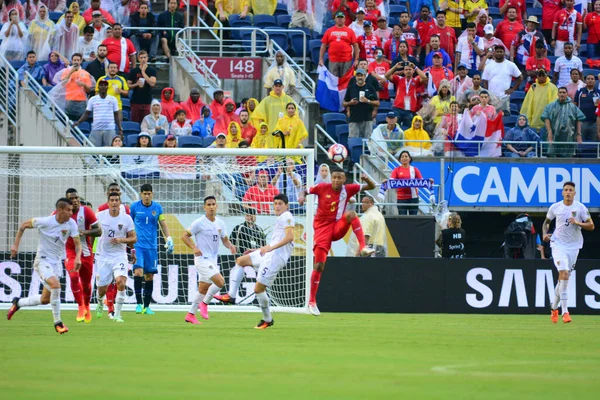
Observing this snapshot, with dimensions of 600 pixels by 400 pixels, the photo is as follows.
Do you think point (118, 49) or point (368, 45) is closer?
point (118, 49)

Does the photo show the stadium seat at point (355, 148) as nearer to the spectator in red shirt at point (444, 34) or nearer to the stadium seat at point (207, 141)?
the stadium seat at point (207, 141)

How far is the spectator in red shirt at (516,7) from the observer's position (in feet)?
95.8

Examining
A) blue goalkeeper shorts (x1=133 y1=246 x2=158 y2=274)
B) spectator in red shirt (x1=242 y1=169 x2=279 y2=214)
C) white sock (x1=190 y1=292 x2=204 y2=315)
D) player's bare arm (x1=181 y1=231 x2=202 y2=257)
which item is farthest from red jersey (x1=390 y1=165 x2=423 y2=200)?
white sock (x1=190 y1=292 x2=204 y2=315)

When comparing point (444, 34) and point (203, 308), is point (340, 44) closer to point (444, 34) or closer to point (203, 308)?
point (444, 34)

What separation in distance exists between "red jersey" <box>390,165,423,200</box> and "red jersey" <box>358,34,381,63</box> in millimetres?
4249

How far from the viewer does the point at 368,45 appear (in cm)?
2705

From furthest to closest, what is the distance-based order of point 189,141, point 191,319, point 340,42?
point 340,42 → point 189,141 → point 191,319

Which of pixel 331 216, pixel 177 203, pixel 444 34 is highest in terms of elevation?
pixel 444 34

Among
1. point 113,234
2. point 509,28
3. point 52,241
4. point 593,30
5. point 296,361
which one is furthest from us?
point 593,30

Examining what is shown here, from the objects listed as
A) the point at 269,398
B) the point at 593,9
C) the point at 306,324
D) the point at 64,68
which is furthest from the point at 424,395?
the point at 593,9

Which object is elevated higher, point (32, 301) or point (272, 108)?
point (272, 108)

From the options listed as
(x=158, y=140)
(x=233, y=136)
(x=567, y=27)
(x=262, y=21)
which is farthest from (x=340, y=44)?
(x=567, y=27)

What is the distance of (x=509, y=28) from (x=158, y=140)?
10162 mm

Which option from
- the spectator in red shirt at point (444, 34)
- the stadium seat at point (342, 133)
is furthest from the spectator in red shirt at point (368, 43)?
the stadium seat at point (342, 133)
